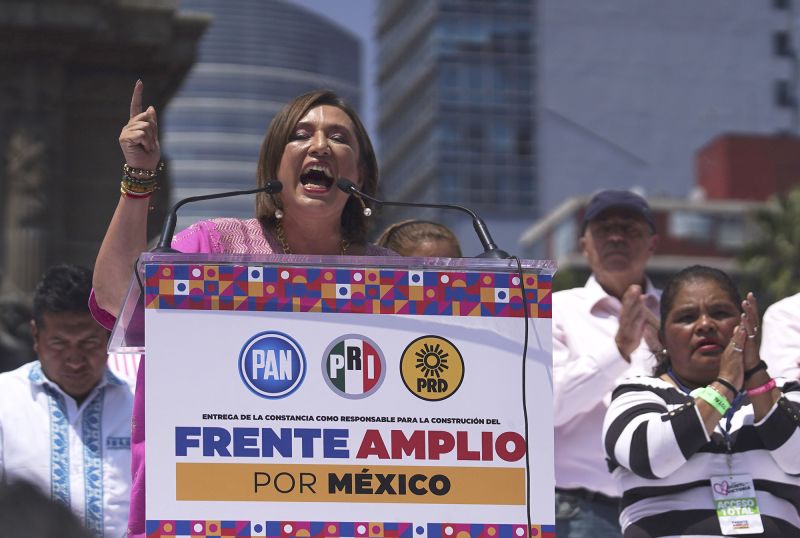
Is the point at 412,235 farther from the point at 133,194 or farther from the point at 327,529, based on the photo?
the point at 327,529

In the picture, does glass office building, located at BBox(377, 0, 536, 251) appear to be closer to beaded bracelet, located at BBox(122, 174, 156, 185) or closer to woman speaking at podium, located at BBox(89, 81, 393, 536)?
woman speaking at podium, located at BBox(89, 81, 393, 536)

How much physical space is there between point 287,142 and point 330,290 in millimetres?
817

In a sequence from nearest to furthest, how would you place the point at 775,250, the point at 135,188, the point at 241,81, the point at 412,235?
the point at 135,188 → the point at 412,235 → the point at 775,250 → the point at 241,81

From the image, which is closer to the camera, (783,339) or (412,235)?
(783,339)

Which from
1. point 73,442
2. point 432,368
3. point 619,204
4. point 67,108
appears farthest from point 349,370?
point 67,108

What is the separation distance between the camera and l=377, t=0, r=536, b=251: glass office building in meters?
88.1

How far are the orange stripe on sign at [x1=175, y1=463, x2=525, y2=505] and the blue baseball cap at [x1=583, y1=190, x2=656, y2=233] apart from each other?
10.2ft

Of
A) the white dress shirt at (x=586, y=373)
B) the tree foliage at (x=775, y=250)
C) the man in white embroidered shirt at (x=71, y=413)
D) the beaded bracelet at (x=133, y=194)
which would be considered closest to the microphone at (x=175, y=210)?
the beaded bracelet at (x=133, y=194)

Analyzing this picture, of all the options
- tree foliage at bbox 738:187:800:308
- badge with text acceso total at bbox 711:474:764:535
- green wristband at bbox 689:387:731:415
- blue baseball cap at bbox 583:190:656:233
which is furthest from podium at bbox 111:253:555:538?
tree foliage at bbox 738:187:800:308

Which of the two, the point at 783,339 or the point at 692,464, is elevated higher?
the point at 783,339

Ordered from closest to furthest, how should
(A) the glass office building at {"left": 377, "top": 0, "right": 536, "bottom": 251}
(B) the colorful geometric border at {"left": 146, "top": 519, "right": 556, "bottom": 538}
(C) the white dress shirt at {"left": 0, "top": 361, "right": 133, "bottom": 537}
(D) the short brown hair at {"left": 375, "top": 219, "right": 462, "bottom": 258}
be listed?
(B) the colorful geometric border at {"left": 146, "top": 519, "right": 556, "bottom": 538}
(C) the white dress shirt at {"left": 0, "top": 361, "right": 133, "bottom": 537}
(D) the short brown hair at {"left": 375, "top": 219, "right": 462, "bottom": 258}
(A) the glass office building at {"left": 377, "top": 0, "right": 536, "bottom": 251}

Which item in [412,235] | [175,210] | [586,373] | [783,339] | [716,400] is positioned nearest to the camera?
[175,210]

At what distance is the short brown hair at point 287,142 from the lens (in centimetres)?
389

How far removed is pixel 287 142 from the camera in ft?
12.7
